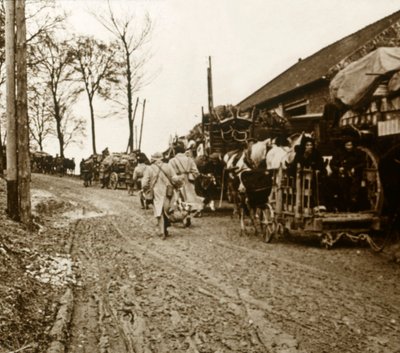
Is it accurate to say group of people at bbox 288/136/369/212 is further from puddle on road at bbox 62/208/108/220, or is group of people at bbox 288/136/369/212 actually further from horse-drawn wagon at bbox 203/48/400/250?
puddle on road at bbox 62/208/108/220

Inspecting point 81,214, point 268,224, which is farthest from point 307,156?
point 81,214

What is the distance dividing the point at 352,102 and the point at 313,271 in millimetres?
4532

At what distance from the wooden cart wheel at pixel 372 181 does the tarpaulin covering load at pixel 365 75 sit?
118cm

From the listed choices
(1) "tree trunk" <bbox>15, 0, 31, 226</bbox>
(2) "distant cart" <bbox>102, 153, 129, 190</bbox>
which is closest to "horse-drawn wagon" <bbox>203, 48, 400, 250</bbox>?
(1) "tree trunk" <bbox>15, 0, 31, 226</bbox>

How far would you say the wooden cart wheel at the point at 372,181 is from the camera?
11.2 metres

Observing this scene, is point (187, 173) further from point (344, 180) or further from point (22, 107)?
point (22, 107)

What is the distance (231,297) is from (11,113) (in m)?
7.47

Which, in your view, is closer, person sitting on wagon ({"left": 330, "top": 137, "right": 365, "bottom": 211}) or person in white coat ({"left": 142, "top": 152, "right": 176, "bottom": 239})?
person sitting on wagon ({"left": 330, "top": 137, "right": 365, "bottom": 211})

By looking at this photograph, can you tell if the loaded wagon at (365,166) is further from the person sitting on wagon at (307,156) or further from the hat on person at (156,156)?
the hat on person at (156,156)

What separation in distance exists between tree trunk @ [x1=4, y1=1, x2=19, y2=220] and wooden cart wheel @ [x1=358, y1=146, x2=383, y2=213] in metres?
7.69

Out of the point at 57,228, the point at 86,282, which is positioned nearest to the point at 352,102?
the point at 86,282

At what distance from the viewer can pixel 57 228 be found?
13852 millimetres

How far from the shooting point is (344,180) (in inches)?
473

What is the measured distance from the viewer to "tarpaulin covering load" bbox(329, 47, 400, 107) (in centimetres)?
1096
